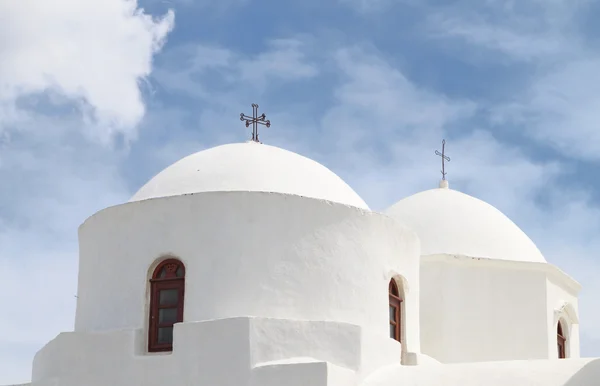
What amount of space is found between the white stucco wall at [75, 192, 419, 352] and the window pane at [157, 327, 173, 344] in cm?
29

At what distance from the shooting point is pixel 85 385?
13.4m

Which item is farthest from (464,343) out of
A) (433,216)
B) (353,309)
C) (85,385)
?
(85,385)

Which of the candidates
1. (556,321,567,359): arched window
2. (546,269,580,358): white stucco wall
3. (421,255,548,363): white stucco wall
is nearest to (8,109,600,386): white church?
(421,255,548,363): white stucco wall

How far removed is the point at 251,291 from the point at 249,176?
1.82 m

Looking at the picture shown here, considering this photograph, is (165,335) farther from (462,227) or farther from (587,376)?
(462,227)

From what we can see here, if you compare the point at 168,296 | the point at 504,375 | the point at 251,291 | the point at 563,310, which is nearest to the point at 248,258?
the point at 251,291

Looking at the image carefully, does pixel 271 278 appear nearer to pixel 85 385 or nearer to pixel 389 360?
pixel 389 360

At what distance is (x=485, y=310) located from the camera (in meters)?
16.9

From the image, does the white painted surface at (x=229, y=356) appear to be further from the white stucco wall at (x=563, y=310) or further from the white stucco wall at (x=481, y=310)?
the white stucco wall at (x=563, y=310)

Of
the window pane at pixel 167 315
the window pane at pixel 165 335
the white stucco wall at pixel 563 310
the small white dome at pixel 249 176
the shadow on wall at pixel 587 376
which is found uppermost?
the small white dome at pixel 249 176

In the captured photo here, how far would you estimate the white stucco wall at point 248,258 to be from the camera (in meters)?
13.4

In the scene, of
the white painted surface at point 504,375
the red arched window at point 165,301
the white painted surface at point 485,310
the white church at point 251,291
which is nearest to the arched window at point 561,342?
the white painted surface at point 485,310

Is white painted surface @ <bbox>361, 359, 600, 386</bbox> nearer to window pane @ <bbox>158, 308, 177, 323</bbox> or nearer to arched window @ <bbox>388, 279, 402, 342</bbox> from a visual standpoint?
arched window @ <bbox>388, 279, 402, 342</bbox>

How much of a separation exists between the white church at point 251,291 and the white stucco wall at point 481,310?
5.36 feet
